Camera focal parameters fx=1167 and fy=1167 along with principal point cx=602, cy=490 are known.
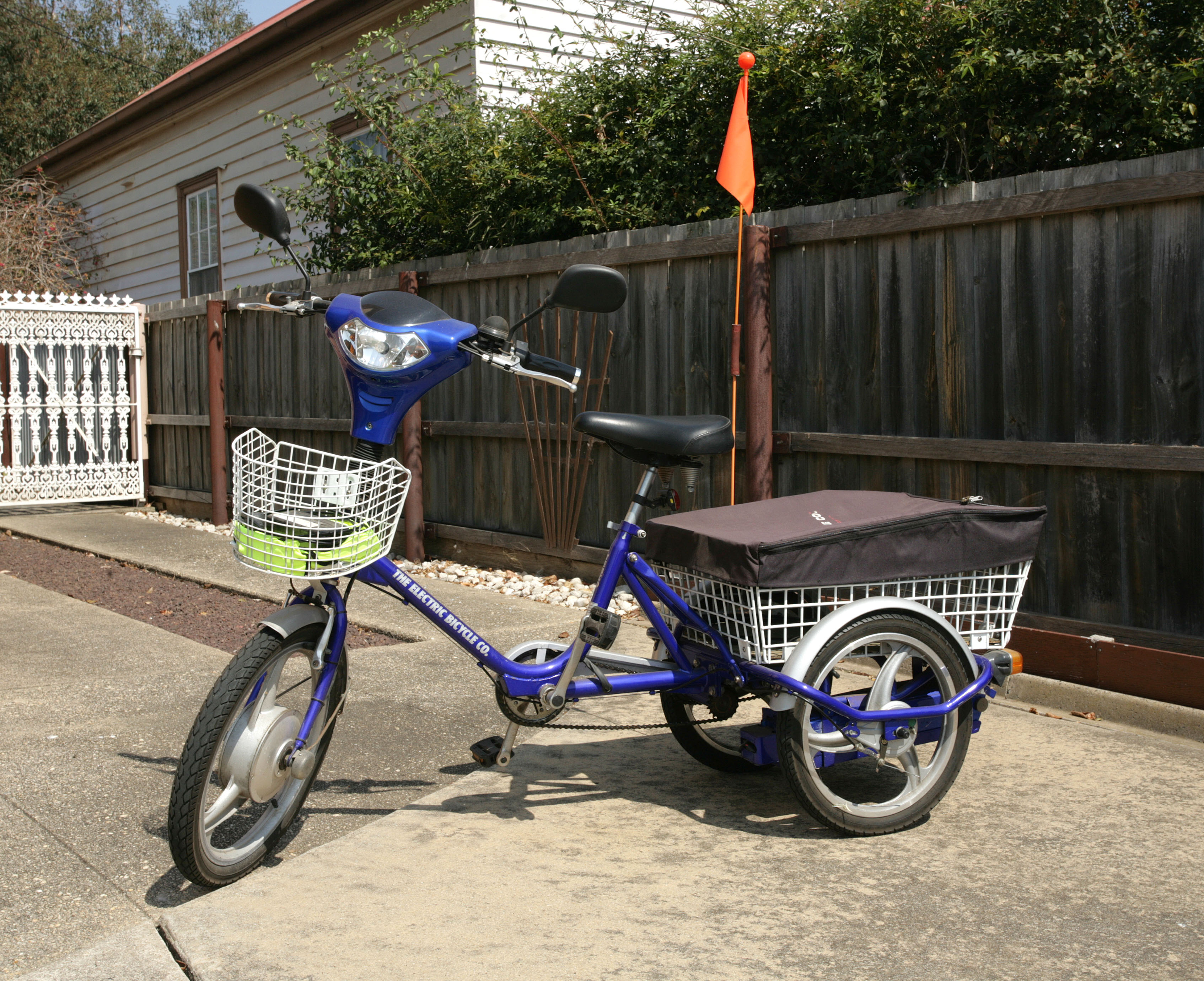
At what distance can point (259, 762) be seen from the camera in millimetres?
3020

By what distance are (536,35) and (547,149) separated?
403 cm

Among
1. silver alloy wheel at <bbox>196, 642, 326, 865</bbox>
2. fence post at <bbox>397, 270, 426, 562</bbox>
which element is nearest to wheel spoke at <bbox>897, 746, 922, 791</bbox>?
silver alloy wheel at <bbox>196, 642, 326, 865</bbox>

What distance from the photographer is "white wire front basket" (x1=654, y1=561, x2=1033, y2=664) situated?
3244mm

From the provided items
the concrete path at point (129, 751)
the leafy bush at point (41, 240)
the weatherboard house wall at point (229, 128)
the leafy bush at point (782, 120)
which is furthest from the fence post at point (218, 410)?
the leafy bush at point (41, 240)

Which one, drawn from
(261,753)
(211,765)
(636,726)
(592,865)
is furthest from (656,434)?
(211,765)

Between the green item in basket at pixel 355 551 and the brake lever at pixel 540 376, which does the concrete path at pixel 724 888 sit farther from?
the brake lever at pixel 540 376

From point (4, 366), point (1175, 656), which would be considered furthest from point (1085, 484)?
point (4, 366)

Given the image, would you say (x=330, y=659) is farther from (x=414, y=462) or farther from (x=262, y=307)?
(x=414, y=462)

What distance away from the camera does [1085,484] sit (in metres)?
4.62

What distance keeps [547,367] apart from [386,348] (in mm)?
506

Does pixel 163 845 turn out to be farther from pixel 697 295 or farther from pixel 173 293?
pixel 173 293

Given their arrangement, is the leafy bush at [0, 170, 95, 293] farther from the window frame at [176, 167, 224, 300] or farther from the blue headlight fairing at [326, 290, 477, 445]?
the blue headlight fairing at [326, 290, 477, 445]

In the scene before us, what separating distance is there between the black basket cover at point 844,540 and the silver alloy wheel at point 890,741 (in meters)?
0.20

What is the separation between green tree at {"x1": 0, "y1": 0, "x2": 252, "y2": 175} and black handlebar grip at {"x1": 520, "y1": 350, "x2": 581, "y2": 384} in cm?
2359
